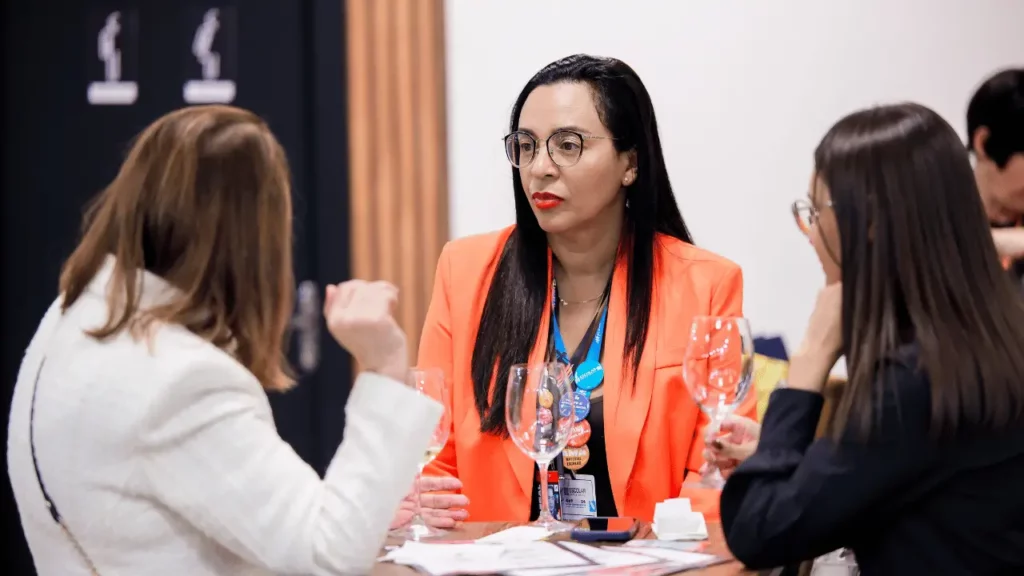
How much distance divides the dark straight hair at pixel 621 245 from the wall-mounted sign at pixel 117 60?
2.54 metres

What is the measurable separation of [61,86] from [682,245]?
3.08m

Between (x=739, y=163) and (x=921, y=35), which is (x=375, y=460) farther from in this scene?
(x=921, y=35)

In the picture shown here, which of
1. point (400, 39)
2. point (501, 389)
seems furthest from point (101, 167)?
point (501, 389)

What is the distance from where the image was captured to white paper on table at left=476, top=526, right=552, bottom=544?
72.2 inches

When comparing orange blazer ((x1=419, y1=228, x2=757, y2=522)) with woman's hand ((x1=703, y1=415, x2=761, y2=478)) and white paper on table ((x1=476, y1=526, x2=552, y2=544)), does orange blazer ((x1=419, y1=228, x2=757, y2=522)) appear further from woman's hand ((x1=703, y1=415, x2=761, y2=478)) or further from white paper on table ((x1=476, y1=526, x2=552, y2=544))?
white paper on table ((x1=476, y1=526, x2=552, y2=544))

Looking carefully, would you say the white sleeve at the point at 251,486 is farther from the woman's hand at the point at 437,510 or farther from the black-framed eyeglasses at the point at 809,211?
the black-framed eyeglasses at the point at 809,211

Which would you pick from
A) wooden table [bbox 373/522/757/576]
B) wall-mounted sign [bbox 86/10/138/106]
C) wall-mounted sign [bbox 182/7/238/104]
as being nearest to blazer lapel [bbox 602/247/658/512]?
wooden table [bbox 373/522/757/576]

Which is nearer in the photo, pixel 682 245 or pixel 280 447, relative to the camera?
pixel 280 447

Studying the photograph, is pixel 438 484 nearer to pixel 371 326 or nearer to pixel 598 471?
pixel 598 471

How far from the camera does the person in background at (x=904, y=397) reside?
4.88ft

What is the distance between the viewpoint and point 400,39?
4.41 meters

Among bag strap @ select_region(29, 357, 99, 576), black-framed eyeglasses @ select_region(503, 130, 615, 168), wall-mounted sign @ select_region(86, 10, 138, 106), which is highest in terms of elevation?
wall-mounted sign @ select_region(86, 10, 138, 106)

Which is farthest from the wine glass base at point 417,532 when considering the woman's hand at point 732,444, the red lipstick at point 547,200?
the red lipstick at point 547,200

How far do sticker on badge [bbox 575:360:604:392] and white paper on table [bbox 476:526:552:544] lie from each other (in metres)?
0.52
